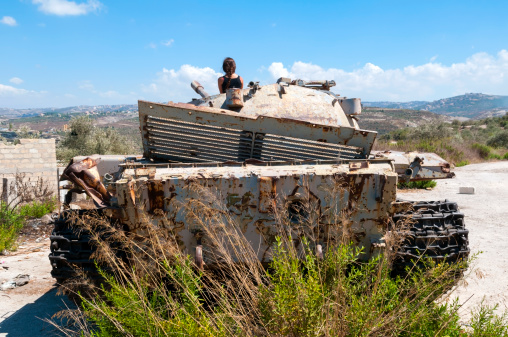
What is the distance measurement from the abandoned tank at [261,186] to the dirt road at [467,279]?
A: 2.36 feet

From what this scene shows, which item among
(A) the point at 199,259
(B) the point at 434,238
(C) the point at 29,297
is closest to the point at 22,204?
(C) the point at 29,297

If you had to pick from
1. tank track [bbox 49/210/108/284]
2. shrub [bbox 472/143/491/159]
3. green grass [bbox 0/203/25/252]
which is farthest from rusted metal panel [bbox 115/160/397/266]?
shrub [bbox 472/143/491/159]

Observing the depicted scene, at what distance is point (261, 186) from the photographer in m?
3.83

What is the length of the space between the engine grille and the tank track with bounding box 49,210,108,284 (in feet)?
3.95

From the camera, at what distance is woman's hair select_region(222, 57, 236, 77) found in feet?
20.1

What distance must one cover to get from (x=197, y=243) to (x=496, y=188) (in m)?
12.5

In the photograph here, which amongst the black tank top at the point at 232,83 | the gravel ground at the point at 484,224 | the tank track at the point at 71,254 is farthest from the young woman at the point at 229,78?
the gravel ground at the point at 484,224

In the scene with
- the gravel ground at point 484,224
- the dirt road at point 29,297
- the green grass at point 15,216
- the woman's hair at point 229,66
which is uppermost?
the woman's hair at point 229,66

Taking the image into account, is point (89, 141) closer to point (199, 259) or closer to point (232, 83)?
point (232, 83)

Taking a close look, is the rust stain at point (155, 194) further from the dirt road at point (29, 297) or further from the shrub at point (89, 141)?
the shrub at point (89, 141)

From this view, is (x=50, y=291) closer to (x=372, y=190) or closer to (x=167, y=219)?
(x=167, y=219)

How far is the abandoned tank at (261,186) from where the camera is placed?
3.81 m

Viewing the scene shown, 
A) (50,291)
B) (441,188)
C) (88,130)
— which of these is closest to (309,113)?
(50,291)

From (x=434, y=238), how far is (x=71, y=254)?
136 inches
